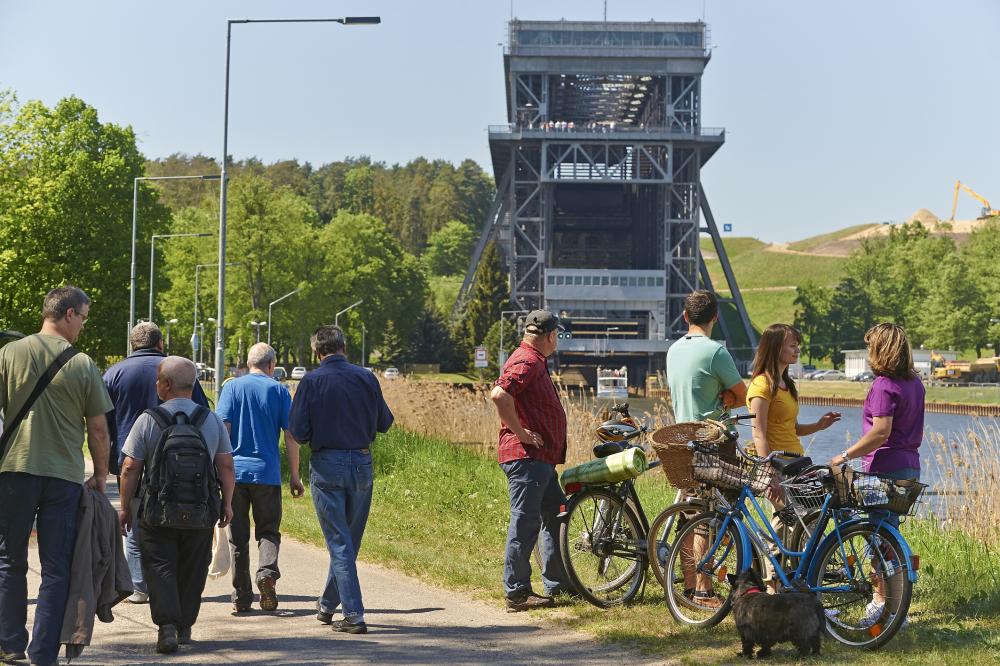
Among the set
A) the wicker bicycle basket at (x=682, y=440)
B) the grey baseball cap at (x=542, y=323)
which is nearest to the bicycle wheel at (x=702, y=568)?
the wicker bicycle basket at (x=682, y=440)

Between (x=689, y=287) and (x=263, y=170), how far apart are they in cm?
8351

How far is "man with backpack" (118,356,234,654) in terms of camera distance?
7160 millimetres

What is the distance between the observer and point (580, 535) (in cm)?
881

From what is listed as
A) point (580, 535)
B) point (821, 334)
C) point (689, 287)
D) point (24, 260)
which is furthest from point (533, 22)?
point (580, 535)

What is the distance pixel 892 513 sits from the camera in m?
7.27

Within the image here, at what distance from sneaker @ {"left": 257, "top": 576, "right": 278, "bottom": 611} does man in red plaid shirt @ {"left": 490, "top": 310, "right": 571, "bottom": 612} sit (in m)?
1.55

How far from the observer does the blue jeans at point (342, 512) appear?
7.96 metres

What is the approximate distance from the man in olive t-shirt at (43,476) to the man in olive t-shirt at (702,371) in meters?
3.60

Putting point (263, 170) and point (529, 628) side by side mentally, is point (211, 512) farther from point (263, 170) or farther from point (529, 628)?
point (263, 170)

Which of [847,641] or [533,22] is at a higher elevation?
[533,22]

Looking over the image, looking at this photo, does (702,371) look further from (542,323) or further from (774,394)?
Answer: (542,323)

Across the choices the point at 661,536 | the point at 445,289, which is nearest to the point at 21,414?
the point at 661,536

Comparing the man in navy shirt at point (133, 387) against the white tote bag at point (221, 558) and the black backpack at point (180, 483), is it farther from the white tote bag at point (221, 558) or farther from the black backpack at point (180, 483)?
the black backpack at point (180, 483)

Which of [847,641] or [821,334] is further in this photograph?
[821,334]
